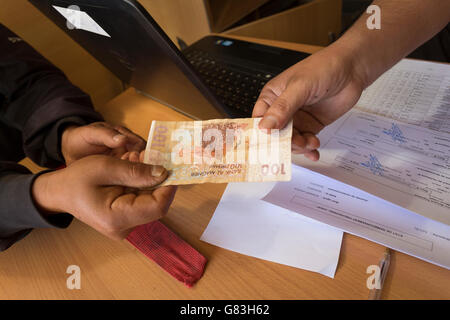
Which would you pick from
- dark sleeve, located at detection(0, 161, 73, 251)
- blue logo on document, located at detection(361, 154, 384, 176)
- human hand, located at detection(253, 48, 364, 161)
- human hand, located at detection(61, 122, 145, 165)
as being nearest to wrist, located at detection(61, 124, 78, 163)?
human hand, located at detection(61, 122, 145, 165)

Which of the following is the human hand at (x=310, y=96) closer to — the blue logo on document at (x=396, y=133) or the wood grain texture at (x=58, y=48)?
the blue logo on document at (x=396, y=133)

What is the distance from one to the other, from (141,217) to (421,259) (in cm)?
45

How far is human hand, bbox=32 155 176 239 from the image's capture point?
16.3 inches

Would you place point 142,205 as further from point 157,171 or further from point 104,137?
point 104,137

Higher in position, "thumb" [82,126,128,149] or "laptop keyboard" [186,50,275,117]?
"laptop keyboard" [186,50,275,117]

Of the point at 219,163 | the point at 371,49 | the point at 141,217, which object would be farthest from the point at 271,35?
the point at 141,217

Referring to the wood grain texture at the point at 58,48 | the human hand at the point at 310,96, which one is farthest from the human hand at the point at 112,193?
the wood grain texture at the point at 58,48

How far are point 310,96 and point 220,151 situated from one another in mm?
189

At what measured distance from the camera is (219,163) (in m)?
Result: 0.46

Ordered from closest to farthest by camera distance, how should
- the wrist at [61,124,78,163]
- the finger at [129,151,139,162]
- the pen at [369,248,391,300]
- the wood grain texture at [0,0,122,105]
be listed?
the pen at [369,248,391,300] < the finger at [129,151,139,162] < the wrist at [61,124,78,163] < the wood grain texture at [0,0,122,105]

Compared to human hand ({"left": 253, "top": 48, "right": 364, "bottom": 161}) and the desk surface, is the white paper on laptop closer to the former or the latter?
the desk surface

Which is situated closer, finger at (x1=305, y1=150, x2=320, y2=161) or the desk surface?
the desk surface

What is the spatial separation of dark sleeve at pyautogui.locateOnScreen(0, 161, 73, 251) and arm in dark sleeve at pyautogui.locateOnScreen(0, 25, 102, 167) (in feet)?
0.56
